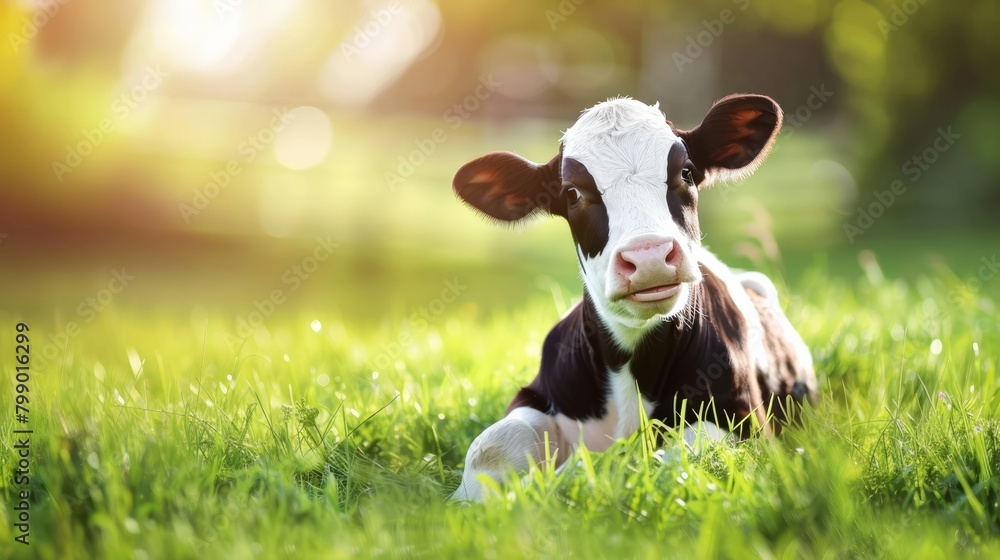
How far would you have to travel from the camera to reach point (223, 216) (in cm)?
1953

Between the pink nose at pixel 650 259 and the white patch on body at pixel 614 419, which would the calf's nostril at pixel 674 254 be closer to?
the pink nose at pixel 650 259

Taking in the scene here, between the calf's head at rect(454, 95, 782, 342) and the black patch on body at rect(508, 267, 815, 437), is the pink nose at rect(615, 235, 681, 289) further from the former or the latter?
the black patch on body at rect(508, 267, 815, 437)

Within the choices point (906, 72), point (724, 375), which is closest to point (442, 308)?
point (724, 375)

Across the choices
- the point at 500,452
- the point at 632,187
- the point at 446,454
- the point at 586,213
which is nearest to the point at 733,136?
the point at 632,187

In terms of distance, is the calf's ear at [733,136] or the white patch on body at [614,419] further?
the calf's ear at [733,136]

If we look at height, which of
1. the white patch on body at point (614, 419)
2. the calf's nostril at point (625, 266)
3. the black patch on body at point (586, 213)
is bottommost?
the white patch on body at point (614, 419)

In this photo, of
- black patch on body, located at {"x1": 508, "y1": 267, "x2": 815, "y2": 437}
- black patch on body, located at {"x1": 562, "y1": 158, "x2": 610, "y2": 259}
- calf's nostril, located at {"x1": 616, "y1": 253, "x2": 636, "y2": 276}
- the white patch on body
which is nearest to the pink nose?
calf's nostril, located at {"x1": 616, "y1": 253, "x2": 636, "y2": 276}

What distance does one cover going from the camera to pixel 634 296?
3695 mm

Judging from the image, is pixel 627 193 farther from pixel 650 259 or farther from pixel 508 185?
pixel 508 185

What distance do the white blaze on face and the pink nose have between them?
30 mm

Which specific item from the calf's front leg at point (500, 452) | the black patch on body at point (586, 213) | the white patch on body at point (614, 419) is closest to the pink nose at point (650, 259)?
the black patch on body at point (586, 213)

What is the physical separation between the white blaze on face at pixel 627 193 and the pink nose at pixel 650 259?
0.10ft

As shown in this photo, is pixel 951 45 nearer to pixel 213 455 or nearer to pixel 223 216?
pixel 223 216

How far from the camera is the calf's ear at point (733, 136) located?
4.44 m
